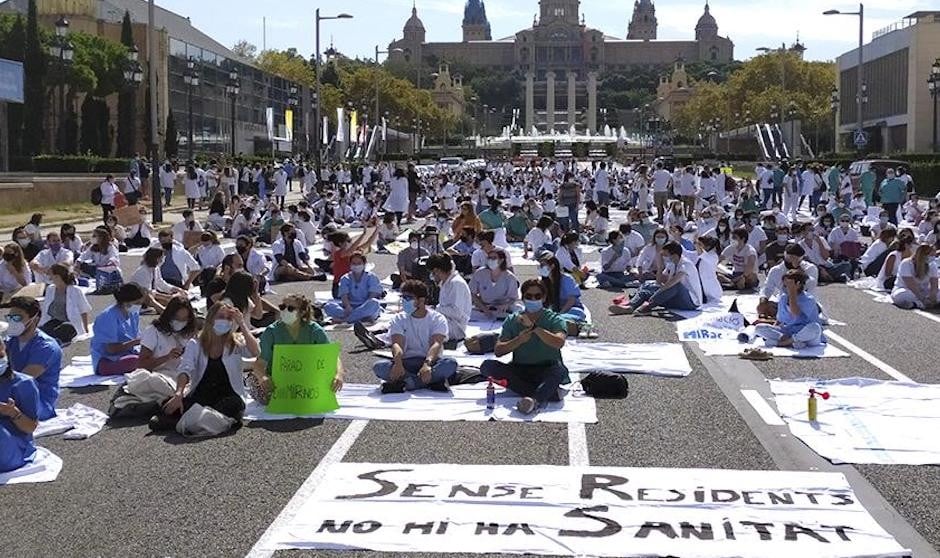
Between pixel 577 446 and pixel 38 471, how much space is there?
12.0 feet

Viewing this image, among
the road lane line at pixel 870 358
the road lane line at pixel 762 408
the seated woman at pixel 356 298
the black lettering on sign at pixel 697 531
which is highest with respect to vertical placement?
the seated woman at pixel 356 298

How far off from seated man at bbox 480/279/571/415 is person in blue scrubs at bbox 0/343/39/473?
3.84m

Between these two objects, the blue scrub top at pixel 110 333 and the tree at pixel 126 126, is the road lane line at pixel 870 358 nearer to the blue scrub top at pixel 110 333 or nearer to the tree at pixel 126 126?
the blue scrub top at pixel 110 333

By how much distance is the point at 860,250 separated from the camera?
24234 mm

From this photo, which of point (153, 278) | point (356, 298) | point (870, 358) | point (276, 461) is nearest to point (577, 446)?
point (276, 461)

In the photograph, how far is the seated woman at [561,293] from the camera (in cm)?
1459

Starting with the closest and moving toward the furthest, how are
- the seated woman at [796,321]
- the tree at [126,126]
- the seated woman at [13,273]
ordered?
the seated woman at [796,321], the seated woman at [13,273], the tree at [126,126]

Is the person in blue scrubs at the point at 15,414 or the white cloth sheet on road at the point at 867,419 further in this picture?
the white cloth sheet on road at the point at 867,419

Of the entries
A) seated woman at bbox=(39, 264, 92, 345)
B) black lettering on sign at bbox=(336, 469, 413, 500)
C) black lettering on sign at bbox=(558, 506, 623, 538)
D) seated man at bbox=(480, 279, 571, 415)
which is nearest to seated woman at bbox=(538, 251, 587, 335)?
seated man at bbox=(480, 279, 571, 415)

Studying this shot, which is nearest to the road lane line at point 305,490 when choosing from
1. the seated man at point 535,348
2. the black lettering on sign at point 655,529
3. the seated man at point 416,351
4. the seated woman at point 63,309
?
the seated man at point 416,351

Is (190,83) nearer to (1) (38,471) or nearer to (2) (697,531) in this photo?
(1) (38,471)

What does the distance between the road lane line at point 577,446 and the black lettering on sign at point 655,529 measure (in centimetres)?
144

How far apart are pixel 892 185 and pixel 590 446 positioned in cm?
2744

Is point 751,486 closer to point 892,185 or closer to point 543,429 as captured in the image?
point 543,429
